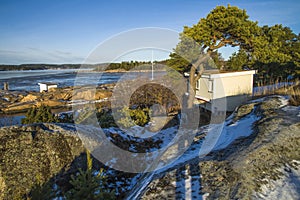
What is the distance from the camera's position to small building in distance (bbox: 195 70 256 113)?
40.8ft

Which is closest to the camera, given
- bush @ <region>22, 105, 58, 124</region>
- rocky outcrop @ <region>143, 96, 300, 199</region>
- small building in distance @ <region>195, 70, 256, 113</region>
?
rocky outcrop @ <region>143, 96, 300, 199</region>

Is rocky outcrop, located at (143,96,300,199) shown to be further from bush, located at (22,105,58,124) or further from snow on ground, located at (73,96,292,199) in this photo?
bush, located at (22,105,58,124)

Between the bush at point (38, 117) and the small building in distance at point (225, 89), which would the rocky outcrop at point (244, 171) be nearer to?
the bush at point (38, 117)

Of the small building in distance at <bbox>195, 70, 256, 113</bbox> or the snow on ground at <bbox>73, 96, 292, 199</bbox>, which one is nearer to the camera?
the snow on ground at <bbox>73, 96, 292, 199</bbox>

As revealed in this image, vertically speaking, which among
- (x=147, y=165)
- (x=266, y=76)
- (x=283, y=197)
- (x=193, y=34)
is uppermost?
(x=193, y=34)

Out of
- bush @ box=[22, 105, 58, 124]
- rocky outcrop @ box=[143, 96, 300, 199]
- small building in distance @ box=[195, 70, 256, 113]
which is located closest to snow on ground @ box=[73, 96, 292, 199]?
rocky outcrop @ box=[143, 96, 300, 199]

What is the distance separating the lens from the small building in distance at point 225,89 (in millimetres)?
12422

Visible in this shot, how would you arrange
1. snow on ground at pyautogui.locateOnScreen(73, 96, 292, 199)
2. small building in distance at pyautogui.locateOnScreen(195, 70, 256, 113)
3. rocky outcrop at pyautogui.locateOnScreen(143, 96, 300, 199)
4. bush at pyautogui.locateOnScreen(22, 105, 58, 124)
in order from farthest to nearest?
small building in distance at pyautogui.locateOnScreen(195, 70, 256, 113) → bush at pyautogui.locateOnScreen(22, 105, 58, 124) → snow on ground at pyautogui.locateOnScreen(73, 96, 292, 199) → rocky outcrop at pyautogui.locateOnScreen(143, 96, 300, 199)

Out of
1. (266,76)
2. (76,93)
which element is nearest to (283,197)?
(266,76)

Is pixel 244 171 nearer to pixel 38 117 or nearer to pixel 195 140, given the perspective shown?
pixel 195 140

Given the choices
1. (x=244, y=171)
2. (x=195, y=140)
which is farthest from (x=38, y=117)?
(x=244, y=171)

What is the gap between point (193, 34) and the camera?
9641 mm

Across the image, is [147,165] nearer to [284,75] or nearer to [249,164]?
[249,164]

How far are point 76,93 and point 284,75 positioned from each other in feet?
72.3
